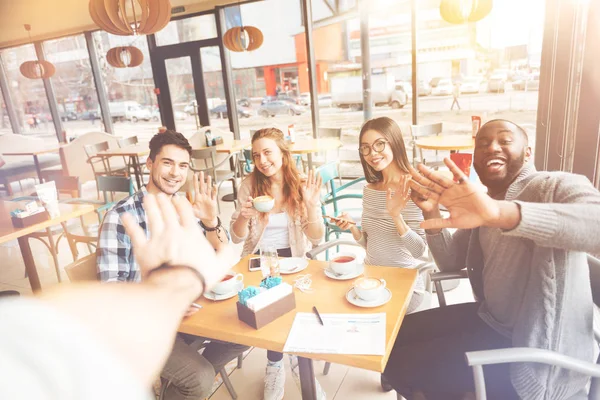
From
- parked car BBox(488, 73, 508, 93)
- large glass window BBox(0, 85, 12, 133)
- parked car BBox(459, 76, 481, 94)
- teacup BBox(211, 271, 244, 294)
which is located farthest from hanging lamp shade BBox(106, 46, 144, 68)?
teacup BBox(211, 271, 244, 294)

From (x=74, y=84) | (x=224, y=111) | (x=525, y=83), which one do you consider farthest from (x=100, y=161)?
(x=525, y=83)

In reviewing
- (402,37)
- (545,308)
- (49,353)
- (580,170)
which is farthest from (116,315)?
(402,37)

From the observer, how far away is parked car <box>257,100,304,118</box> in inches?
262

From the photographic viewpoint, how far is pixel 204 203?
185 cm

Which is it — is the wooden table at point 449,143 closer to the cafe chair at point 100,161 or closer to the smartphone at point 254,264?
the smartphone at point 254,264

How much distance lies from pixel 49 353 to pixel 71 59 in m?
9.41

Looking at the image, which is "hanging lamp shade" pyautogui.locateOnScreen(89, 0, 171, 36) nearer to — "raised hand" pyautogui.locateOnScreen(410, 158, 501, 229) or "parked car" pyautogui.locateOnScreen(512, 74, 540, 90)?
"raised hand" pyautogui.locateOnScreen(410, 158, 501, 229)

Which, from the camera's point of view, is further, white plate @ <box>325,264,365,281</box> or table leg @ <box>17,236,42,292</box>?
table leg @ <box>17,236,42,292</box>

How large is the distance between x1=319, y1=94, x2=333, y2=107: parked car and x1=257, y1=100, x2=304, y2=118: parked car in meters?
0.35

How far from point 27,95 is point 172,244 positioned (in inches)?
409

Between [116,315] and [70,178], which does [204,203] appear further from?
[70,178]

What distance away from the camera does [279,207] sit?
2.37 meters

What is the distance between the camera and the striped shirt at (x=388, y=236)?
206cm

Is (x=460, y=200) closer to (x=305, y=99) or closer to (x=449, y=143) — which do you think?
(x=449, y=143)
